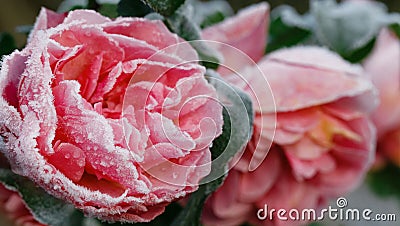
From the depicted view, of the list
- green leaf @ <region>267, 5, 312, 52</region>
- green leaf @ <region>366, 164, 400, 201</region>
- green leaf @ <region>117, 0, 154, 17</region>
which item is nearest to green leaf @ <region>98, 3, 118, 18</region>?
green leaf @ <region>117, 0, 154, 17</region>

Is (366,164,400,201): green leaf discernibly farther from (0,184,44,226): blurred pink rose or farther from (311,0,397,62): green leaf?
(0,184,44,226): blurred pink rose

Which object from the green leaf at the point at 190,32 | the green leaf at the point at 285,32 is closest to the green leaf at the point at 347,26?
the green leaf at the point at 285,32

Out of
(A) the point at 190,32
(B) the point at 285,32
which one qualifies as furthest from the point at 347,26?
(A) the point at 190,32

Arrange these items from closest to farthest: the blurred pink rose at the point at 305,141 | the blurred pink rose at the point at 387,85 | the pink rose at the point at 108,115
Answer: the pink rose at the point at 108,115
the blurred pink rose at the point at 305,141
the blurred pink rose at the point at 387,85

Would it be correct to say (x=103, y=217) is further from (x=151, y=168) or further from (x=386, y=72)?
(x=386, y=72)

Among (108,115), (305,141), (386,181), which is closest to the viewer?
(108,115)

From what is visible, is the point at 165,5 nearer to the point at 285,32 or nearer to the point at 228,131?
the point at 228,131

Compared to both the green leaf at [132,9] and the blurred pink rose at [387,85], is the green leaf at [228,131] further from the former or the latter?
the blurred pink rose at [387,85]
